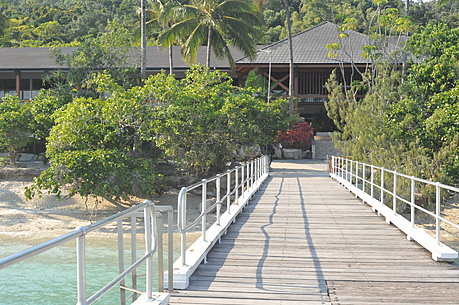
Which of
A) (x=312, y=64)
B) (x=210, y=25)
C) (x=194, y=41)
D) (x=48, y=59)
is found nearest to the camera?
(x=210, y=25)

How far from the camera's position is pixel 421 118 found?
2217cm

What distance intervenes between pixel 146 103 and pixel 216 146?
10.8 ft

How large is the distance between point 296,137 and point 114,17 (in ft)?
127

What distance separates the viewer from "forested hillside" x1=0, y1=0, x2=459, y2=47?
59.1 m

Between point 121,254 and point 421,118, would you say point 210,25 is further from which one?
point 121,254

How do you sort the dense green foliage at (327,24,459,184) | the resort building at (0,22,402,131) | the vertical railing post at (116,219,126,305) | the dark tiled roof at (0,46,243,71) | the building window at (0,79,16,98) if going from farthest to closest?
1. the building window at (0,79,16,98)
2. the resort building at (0,22,402,131)
3. the dark tiled roof at (0,46,243,71)
4. the dense green foliage at (327,24,459,184)
5. the vertical railing post at (116,219,126,305)

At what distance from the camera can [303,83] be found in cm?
4106

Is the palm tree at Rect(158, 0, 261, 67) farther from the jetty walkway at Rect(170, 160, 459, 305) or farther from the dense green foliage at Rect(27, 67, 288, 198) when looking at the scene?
the jetty walkway at Rect(170, 160, 459, 305)

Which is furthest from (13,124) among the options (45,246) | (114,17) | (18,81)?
(114,17)

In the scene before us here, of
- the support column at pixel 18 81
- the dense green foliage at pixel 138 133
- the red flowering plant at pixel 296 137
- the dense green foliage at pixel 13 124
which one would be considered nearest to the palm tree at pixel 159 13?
the dense green foliage at pixel 138 133

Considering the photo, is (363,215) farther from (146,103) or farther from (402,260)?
(146,103)

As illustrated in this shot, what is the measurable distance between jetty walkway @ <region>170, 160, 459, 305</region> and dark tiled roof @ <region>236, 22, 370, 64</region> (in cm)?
2731

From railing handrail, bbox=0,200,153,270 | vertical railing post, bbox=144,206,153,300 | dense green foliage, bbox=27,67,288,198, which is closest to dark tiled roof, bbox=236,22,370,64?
dense green foliage, bbox=27,67,288,198

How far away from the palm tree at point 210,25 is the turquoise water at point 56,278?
585 inches
